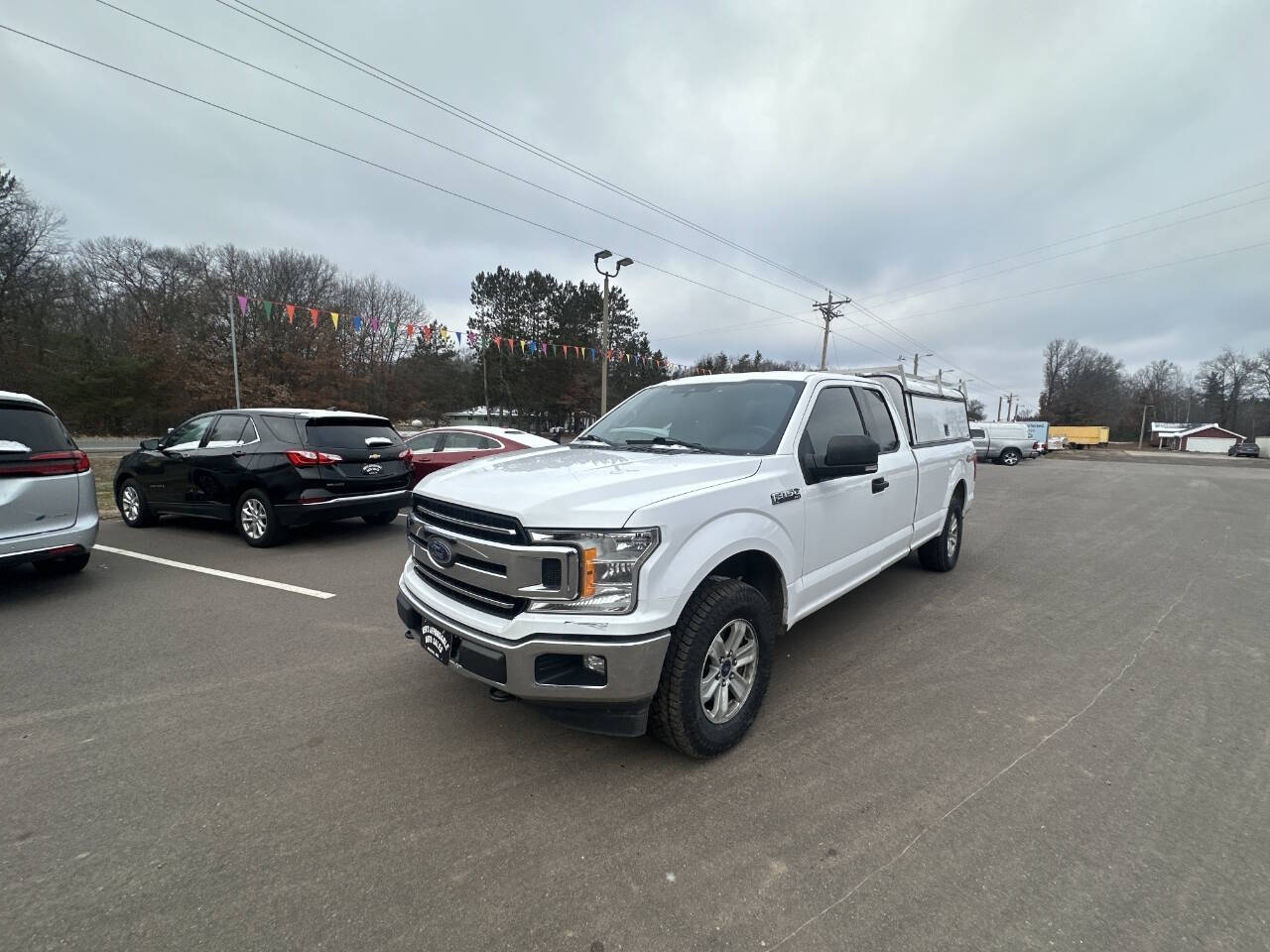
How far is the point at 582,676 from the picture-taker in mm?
2244

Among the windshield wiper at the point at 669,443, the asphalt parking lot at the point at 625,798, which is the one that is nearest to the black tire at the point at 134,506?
the asphalt parking lot at the point at 625,798

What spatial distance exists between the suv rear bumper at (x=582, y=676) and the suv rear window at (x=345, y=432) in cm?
530

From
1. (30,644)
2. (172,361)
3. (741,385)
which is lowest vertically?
(30,644)

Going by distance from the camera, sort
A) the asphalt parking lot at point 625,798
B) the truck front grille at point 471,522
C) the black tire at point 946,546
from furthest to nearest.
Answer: the black tire at point 946,546 < the truck front grille at point 471,522 < the asphalt parking lot at point 625,798

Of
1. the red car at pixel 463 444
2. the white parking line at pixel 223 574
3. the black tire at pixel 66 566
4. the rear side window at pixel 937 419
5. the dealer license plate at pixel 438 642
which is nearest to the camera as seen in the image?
the dealer license plate at pixel 438 642

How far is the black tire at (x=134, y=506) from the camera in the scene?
24.4 feet

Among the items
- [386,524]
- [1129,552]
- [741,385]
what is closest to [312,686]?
[741,385]

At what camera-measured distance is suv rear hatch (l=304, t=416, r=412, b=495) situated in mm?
6531

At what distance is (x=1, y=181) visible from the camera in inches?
1166

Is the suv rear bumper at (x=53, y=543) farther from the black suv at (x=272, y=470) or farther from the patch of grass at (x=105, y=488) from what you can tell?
the black suv at (x=272, y=470)

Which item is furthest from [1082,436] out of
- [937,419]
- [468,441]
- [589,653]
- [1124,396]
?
[589,653]

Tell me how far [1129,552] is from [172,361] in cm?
3961

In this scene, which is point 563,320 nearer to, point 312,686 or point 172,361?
point 172,361

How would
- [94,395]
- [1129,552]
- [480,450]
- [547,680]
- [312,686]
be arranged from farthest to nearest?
1. [94,395]
2. [480,450]
3. [1129,552]
4. [312,686]
5. [547,680]
